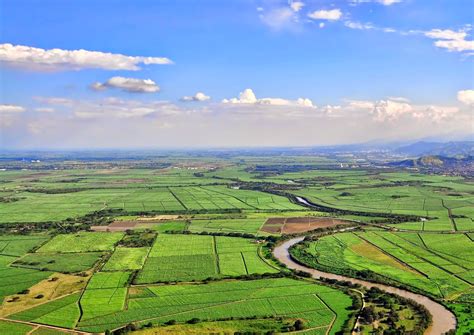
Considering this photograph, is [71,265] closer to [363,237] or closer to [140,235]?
[140,235]

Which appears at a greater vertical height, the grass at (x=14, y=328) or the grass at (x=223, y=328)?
the grass at (x=14, y=328)

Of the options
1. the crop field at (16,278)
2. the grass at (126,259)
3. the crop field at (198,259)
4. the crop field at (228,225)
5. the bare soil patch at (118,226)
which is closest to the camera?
the crop field at (16,278)

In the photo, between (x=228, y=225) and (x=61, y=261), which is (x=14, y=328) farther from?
(x=228, y=225)

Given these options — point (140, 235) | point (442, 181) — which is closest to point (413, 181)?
point (442, 181)

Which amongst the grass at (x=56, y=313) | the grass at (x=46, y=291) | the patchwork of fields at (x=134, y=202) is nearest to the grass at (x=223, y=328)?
the grass at (x=56, y=313)

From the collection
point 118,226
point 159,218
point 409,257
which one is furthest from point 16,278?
point 409,257

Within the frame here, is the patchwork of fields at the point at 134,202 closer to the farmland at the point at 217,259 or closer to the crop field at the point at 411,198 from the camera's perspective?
the farmland at the point at 217,259
